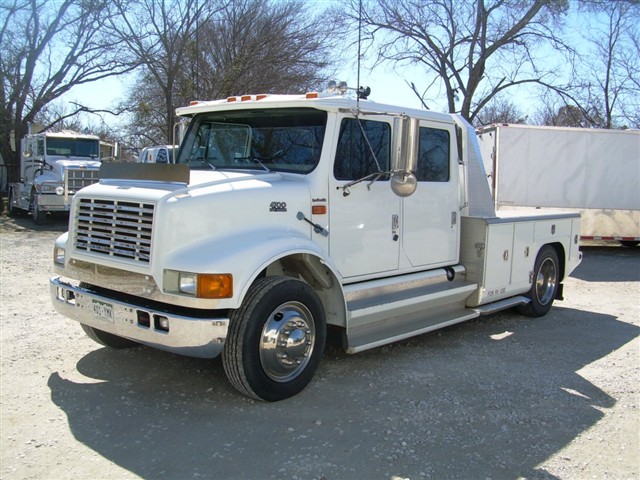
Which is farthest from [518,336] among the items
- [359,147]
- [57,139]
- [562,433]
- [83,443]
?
[57,139]

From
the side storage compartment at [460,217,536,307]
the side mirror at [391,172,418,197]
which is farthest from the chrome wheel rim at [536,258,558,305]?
the side mirror at [391,172,418,197]

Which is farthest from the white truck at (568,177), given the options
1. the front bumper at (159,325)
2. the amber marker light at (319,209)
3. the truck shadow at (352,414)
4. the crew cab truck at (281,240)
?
the front bumper at (159,325)

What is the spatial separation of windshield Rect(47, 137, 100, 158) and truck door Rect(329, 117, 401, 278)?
15.5 m

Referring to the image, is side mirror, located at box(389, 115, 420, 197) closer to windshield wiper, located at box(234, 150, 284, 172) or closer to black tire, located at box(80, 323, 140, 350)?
windshield wiper, located at box(234, 150, 284, 172)

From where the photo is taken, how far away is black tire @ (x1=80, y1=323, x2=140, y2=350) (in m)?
5.17

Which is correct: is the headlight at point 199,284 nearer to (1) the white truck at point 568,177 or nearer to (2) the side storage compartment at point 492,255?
(2) the side storage compartment at point 492,255

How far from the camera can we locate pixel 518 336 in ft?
21.4

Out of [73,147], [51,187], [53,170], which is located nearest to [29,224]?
[51,187]

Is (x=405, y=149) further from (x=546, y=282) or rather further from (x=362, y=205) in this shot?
(x=546, y=282)

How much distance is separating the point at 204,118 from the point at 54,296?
2059mm

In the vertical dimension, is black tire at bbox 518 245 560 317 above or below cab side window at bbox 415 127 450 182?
below

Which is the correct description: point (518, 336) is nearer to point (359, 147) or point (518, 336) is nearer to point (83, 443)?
point (359, 147)

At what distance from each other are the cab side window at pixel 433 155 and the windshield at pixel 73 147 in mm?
15193

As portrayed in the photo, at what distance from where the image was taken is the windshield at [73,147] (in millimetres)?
18062
